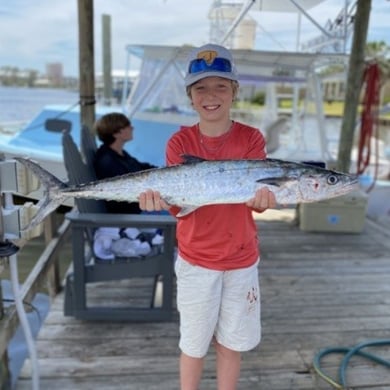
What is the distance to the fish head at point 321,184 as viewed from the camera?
149 centimetres

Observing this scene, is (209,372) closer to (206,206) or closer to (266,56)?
(206,206)

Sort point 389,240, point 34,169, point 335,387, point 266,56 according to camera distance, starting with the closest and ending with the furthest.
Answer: point 34,169, point 335,387, point 389,240, point 266,56

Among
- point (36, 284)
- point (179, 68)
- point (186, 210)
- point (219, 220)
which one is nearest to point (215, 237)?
point (219, 220)

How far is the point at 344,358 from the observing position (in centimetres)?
235

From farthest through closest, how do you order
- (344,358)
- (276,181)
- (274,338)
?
(274,338) → (344,358) → (276,181)

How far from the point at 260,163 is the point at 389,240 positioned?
144 inches

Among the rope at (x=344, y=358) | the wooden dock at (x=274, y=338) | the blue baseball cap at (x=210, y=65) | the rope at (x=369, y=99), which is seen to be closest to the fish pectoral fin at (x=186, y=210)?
the blue baseball cap at (x=210, y=65)

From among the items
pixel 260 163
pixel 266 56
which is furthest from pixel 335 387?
pixel 266 56

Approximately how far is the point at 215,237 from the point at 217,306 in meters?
0.29

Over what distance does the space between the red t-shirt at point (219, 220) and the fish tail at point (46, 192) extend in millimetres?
450

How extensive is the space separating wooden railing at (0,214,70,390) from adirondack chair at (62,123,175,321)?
210mm

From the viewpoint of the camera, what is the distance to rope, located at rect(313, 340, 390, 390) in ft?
7.08

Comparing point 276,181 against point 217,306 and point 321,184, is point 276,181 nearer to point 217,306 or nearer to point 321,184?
point 321,184

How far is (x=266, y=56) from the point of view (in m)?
5.99
